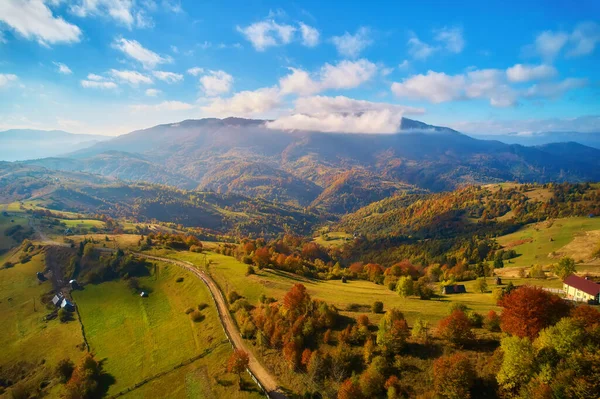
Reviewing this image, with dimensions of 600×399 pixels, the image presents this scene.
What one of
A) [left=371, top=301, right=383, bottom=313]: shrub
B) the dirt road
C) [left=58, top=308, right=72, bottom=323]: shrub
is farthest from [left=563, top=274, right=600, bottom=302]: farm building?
[left=58, top=308, right=72, bottom=323]: shrub

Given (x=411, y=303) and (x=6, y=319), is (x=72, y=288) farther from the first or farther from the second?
(x=411, y=303)

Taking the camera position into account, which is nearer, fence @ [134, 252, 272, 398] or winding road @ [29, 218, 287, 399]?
winding road @ [29, 218, 287, 399]

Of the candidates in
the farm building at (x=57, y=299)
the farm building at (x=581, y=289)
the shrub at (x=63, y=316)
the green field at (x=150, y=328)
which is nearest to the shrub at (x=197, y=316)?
the green field at (x=150, y=328)

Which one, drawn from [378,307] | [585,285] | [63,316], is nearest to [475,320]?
[378,307]

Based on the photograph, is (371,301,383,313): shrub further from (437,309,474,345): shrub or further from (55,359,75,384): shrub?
(55,359,75,384): shrub

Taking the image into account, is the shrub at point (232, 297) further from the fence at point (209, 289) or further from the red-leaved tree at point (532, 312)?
the red-leaved tree at point (532, 312)

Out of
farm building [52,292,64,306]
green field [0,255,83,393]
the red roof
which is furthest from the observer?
farm building [52,292,64,306]

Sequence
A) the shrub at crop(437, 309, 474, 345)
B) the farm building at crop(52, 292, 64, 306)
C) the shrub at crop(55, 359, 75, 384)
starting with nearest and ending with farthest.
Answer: the shrub at crop(437, 309, 474, 345), the shrub at crop(55, 359, 75, 384), the farm building at crop(52, 292, 64, 306)

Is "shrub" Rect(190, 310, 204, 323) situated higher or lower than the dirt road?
lower
